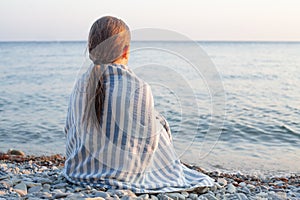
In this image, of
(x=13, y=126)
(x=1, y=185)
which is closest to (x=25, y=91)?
(x=13, y=126)

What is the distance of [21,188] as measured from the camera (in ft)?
11.2

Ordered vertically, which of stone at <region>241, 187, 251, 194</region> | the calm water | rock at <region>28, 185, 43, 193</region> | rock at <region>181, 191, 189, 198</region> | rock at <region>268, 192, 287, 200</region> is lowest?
the calm water

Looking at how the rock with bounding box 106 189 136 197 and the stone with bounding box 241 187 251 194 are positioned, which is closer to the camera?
the rock with bounding box 106 189 136 197

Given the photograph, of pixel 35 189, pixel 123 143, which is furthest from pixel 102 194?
pixel 35 189

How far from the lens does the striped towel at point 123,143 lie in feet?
10.4

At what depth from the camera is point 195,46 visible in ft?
11.1

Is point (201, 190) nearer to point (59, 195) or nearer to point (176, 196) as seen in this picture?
point (176, 196)

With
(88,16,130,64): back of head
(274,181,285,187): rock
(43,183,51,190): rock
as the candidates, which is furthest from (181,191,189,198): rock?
(274,181,285,187): rock

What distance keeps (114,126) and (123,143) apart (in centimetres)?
16

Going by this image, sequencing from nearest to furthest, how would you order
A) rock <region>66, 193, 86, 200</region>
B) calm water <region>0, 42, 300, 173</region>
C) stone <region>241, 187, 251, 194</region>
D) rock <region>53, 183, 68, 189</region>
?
rock <region>66, 193, 86, 200</region>
rock <region>53, 183, 68, 189</region>
stone <region>241, 187, 251, 194</region>
calm water <region>0, 42, 300, 173</region>

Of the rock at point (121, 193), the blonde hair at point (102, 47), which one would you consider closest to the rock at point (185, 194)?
the rock at point (121, 193)

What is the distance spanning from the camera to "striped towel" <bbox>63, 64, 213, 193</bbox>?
3.16 m

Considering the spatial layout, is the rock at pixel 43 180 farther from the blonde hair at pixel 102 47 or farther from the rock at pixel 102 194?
the blonde hair at pixel 102 47

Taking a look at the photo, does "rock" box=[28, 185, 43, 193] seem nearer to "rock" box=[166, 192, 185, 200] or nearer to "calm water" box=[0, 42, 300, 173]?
"rock" box=[166, 192, 185, 200]
